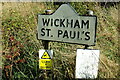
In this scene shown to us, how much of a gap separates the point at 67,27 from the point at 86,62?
0.41 m

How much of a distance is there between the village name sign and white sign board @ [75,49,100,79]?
0.34ft

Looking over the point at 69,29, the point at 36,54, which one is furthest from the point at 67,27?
the point at 36,54

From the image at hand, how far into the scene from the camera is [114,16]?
327cm

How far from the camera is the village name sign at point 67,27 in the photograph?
1.64 meters

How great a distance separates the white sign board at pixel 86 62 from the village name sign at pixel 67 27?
10 cm

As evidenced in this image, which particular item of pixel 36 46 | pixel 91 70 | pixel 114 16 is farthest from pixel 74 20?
pixel 114 16

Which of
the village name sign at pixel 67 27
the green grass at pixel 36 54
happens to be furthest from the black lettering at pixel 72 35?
the green grass at pixel 36 54

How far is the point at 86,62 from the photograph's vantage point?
1.69 meters

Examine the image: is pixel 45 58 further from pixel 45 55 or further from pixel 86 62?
pixel 86 62

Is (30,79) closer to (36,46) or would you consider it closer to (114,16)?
(36,46)

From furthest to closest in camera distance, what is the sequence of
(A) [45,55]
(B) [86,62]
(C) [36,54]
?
(C) [36,54], (A) [45,55], (B) [86,62]

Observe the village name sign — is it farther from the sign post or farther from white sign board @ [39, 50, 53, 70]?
white sign board @ [39, 50, 53, 70]

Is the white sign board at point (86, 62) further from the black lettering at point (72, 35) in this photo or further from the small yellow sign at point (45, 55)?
the small yellow sign at point (45, 55)

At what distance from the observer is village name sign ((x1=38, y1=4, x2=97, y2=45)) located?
5.39ft
